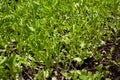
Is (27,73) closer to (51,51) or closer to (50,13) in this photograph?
(51,51)

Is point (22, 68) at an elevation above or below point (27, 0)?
below

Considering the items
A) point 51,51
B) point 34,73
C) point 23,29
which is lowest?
point 34,73

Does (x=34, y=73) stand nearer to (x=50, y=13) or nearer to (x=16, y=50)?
(x=16, y=50)

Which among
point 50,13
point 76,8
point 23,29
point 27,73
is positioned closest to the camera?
point 27,73

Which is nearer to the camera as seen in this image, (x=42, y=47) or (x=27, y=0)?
(x=42, y=47)

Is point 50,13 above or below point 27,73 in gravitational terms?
above

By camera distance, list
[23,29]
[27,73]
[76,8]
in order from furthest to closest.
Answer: [76,8]
[23,29]
[27,73]

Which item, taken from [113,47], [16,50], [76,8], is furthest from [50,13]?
[113,47]

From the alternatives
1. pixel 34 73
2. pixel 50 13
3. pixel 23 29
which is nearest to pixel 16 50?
pixel 23 29

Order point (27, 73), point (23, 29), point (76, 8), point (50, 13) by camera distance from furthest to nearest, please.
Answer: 1. point (76, 8)
2. point (50, 13)
3. point (23, 29)
4. point (27, 73)
